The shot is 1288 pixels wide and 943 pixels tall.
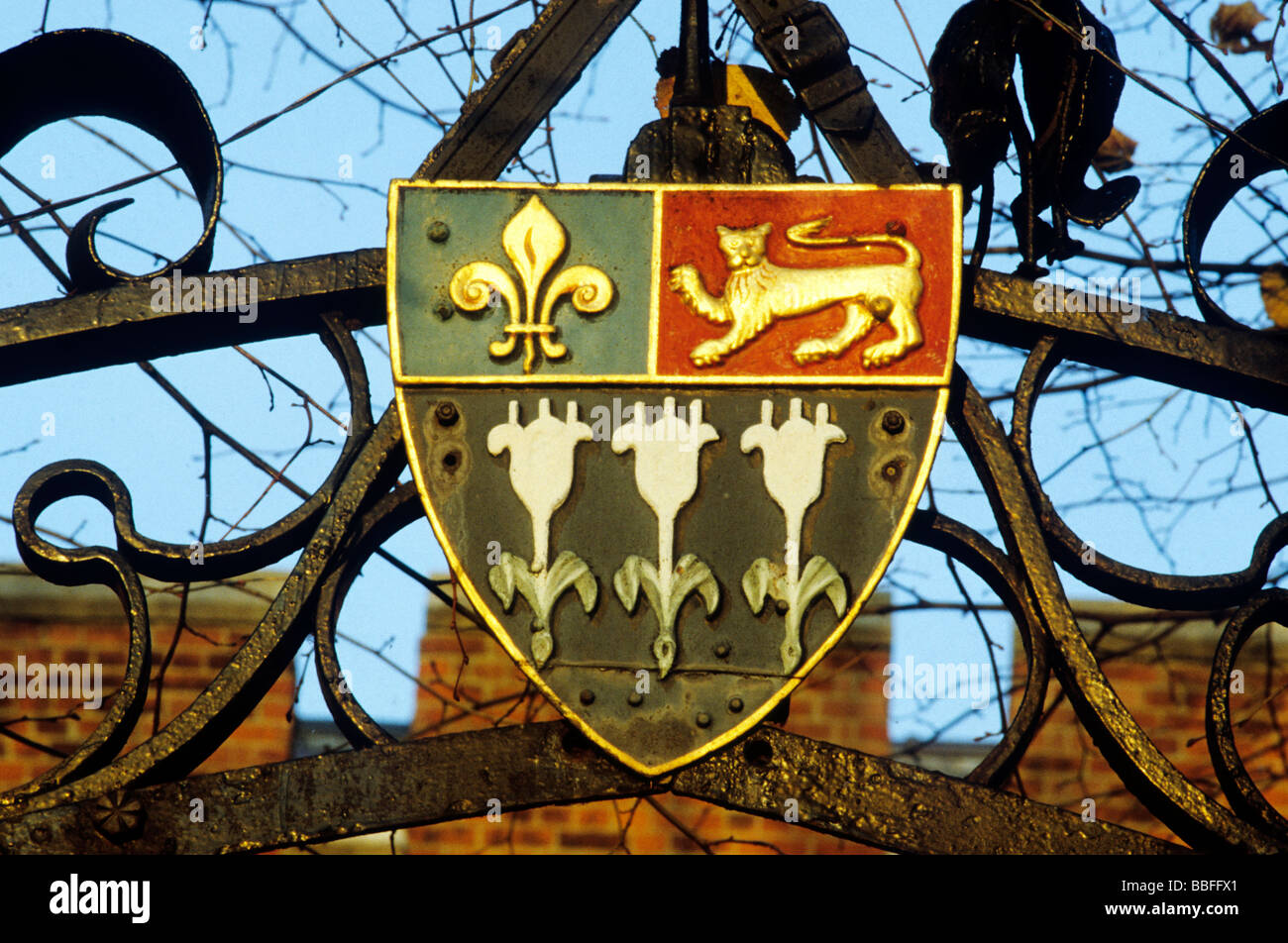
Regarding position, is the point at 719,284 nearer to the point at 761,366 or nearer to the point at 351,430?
the point at 761,366

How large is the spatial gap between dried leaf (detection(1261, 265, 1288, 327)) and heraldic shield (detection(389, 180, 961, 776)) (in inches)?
42.0

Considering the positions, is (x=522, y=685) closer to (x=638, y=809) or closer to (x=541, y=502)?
(x=638, y=809)

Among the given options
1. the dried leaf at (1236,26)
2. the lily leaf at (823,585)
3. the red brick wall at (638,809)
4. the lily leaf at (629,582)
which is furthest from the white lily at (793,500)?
the red brick wall at (638,809)

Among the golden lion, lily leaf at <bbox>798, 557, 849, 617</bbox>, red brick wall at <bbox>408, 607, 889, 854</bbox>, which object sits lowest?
red brick wall at <bbox>408, 607, 889, 854</bbox>

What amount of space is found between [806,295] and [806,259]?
52mm

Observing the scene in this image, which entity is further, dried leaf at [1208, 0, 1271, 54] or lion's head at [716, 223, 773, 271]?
dried leaf at [1208, 0, 1271, 54]

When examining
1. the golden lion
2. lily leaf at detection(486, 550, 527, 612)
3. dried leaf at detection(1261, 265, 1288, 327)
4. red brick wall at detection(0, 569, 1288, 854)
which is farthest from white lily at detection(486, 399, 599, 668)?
red brick wall at detection(0, 569, 1288, 854)

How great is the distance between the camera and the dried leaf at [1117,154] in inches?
167

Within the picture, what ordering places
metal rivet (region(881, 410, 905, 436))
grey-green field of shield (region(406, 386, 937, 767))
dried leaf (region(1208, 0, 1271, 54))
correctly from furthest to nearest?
1. dried leaf (region(1208, 0, 1271, 54))
2. metal rivet (region(881, 410, 905, 436))
3. grey-green field of shield (region(406, 386, 937, 767))

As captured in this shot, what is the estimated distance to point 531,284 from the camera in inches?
91.4

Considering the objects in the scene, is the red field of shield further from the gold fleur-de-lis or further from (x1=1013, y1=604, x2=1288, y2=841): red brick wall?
(x1=1013, y1=604, x2=1288, y2=841): red brick wall

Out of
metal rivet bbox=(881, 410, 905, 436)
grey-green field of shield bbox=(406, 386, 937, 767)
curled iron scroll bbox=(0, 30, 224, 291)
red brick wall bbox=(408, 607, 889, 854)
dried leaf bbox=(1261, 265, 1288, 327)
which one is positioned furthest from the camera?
red brick wall bbox=(408, 607, 889, 854)

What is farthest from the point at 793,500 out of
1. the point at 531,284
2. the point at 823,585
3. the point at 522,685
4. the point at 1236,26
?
the point at 522,685

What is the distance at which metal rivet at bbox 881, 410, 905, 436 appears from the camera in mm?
2270
